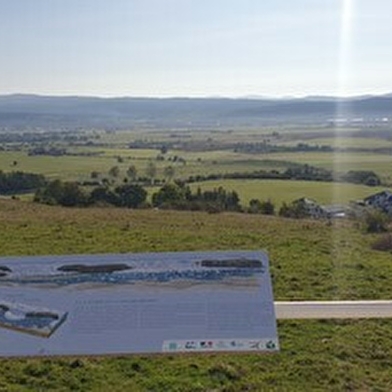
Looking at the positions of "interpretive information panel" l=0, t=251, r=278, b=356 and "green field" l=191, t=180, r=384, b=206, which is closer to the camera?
"interpretive information panel" l=0, t=251, r=278, b=356

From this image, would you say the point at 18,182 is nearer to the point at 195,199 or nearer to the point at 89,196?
the point at 89,196

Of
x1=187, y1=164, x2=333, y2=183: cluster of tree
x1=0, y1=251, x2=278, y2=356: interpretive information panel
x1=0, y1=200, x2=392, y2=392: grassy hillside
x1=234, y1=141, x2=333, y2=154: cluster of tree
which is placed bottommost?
x1=234, y1=141, x2=333, y2=154: cluster of tree

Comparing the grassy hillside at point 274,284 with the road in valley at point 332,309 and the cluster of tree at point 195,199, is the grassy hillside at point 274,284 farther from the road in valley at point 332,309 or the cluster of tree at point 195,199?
the cluster of tree at point 195,199

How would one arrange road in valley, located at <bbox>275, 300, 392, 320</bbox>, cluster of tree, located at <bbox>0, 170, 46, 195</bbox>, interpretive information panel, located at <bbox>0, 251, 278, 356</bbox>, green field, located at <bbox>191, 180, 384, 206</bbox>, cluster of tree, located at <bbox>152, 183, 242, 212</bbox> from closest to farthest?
interpretive information panel, located at <bbox>0, 251, 278, 356</bbox> → road in valley, located at <bbox>275, 300, 392, 320</bbox> → cluster of tree, located at <bbox>152, 183, 242, 212</bbox> → green field, located at <bbox>191, 180, 384, 206</bbox> → cluster of tree, located at <bbox>0, 170, 46, 195</bbox>

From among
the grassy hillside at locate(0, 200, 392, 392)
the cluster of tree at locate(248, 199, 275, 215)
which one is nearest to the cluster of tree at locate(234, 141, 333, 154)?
the cluster of tree at locate(248, 199, 275, 215)

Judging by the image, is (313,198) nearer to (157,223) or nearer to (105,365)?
(157,223)

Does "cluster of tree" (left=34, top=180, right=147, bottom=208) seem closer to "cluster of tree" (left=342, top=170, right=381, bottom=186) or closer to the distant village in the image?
the distant village

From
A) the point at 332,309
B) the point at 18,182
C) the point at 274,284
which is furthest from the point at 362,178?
the point at 332,309
